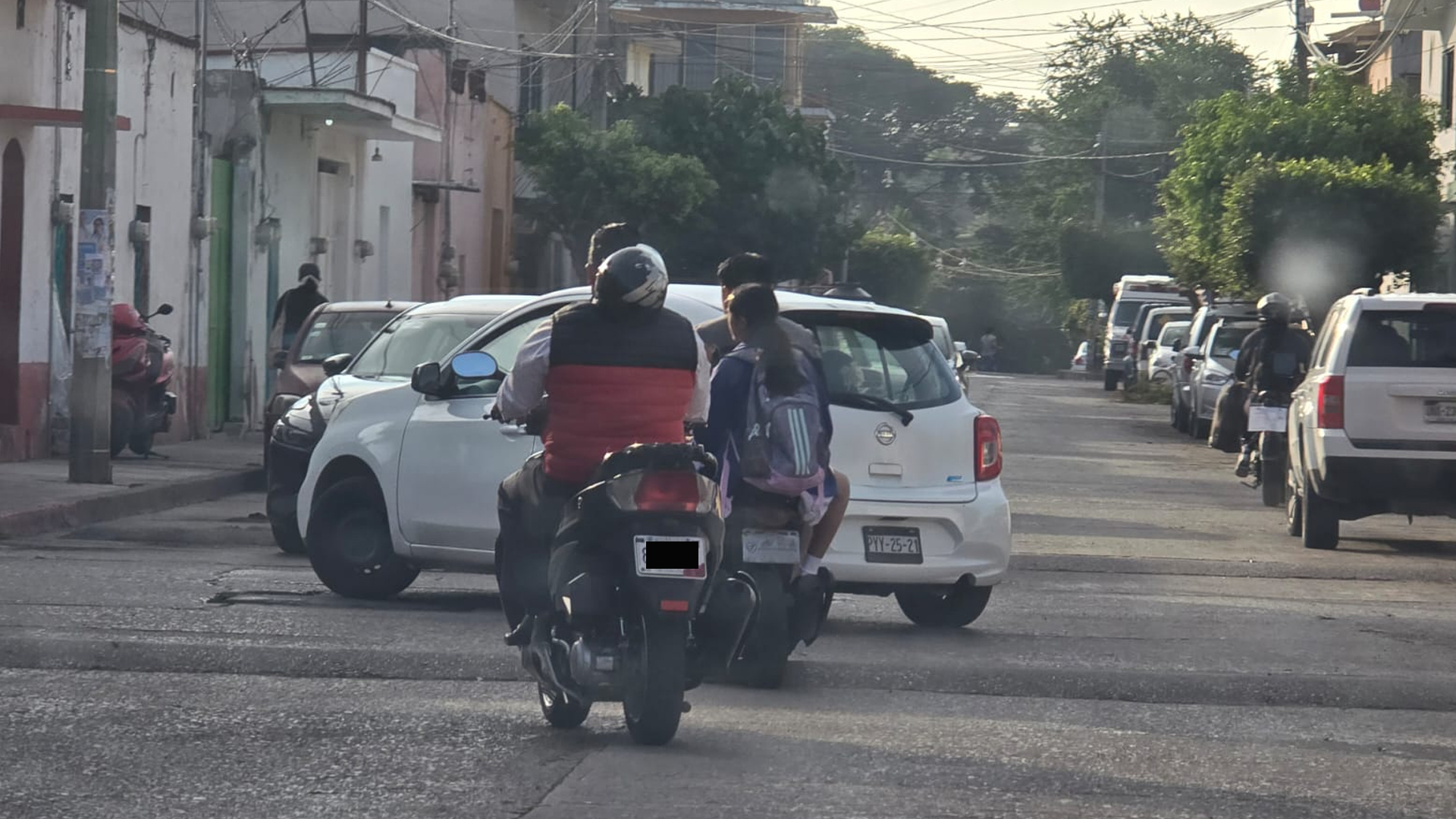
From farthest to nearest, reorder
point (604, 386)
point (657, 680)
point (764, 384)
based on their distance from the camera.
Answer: point (764, 384) < point (604, 386) < point (657, 680)

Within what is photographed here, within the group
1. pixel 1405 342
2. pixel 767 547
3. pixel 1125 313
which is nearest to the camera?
pixel 767 547

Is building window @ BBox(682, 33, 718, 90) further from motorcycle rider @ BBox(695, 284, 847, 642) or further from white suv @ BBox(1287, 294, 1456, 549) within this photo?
motorcycle rider @ BBox(695, 284, 847, 642)

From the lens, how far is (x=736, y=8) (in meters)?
66.0

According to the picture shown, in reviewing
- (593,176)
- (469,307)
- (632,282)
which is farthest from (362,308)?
(593,176)

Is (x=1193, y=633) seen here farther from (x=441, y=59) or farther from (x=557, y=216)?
(x=557, y=216)

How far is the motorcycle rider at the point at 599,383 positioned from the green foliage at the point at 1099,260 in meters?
62.1

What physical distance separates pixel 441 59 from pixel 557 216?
5173 mm

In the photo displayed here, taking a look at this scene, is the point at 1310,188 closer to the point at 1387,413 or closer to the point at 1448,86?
the point at 1448,86

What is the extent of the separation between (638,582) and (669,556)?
0.13 m

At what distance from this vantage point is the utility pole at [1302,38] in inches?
1635

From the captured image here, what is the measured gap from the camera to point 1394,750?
747cm

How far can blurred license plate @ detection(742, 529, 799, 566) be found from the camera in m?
8.46


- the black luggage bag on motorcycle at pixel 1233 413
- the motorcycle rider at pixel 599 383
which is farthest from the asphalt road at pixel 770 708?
the black luggage bag on motorcycle at pixel 1233 413

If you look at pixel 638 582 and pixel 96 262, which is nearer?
pixel 638 582
